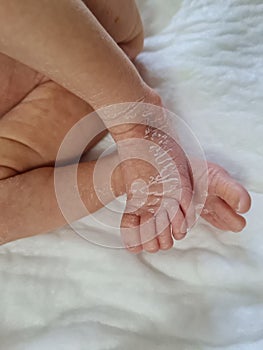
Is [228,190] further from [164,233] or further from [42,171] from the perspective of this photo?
[42,171]

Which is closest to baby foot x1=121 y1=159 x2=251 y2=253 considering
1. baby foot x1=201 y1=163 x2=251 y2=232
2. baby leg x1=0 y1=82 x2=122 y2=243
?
baby foot x1=201 y1=163 x2=251 y2=232

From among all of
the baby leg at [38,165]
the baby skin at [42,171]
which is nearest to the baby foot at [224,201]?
the baby skin at [42,171]

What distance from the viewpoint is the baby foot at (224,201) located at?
0.65 m

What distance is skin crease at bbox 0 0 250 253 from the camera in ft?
2.02

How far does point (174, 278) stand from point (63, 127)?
251 mm

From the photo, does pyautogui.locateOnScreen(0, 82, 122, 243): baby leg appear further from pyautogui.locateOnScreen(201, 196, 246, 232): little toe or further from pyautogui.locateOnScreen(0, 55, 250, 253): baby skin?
pyautogui.locateOnScreen(201, 196, 246, 232): little toe

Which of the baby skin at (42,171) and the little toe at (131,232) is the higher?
the baby skin at (42,171)

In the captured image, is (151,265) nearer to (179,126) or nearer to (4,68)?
(179,126)

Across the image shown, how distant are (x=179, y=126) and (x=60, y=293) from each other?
0.29 metres

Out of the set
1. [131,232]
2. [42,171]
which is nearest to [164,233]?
[131,232]

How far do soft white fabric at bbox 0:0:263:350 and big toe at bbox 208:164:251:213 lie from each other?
5cm

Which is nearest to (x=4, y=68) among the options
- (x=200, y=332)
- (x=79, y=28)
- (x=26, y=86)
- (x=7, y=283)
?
(x=26, y=86)

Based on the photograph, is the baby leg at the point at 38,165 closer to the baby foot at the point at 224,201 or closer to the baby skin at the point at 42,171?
the baby skin at the point at 42,171

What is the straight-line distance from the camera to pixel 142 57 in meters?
0.88
